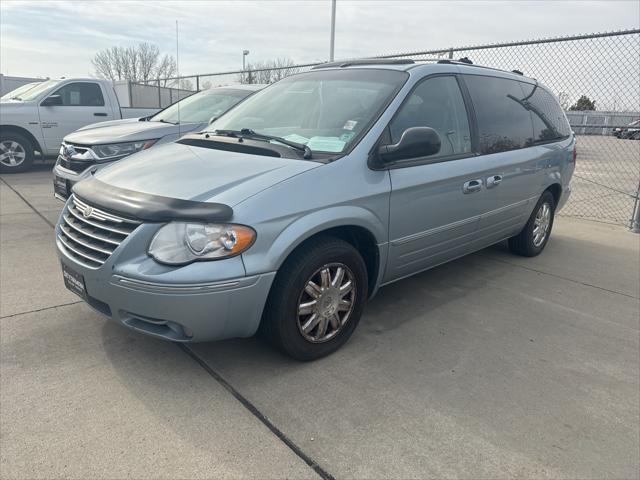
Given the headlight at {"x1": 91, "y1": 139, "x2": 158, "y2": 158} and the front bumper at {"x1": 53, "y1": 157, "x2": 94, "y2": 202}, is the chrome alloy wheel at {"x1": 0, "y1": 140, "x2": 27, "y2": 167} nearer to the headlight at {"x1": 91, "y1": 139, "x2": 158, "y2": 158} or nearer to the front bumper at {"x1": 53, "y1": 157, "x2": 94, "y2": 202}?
the front bumper at {"x1": 53, "y1": 157, "x2": 94, "y2": 202}

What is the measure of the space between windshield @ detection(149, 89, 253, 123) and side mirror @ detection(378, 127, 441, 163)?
4.07 m

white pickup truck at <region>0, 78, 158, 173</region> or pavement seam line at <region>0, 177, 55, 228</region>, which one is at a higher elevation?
white pickup truck at <region>0, 78, 158, 173</region>

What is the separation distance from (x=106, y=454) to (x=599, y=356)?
3.09m

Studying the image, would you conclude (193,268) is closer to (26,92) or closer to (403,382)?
(403,382)

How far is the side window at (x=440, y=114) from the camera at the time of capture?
133 inches

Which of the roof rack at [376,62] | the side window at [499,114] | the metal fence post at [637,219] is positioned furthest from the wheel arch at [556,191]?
the roof rack at [376,62]

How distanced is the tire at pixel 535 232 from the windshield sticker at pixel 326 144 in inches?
113

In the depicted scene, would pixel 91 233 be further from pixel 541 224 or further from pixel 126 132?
pixel 541 224

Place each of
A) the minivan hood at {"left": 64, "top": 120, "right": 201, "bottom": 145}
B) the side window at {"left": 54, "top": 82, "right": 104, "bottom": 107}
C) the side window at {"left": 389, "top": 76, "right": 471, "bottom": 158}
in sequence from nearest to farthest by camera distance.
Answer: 1. the side window at {"left": 389, "top": 76, "right": 471, "bottom": 158}
2. the minivan hood at {"left": 64, "top": 120, "right": 201, "bottom": 145}
3. the side window at {"left": 54, "top": 82, "right": 104, "bottom": 107}

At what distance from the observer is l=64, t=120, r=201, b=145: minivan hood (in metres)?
5.87

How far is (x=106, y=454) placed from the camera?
2.21m

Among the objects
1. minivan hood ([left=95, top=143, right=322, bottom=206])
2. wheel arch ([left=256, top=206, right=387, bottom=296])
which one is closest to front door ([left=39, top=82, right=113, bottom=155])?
minivan hood ([left=95, top=143, right=322, bottom=206])

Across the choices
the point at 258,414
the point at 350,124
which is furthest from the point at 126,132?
the point at 258,414

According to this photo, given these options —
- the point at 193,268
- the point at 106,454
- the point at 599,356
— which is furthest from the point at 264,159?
the point at 599,356
